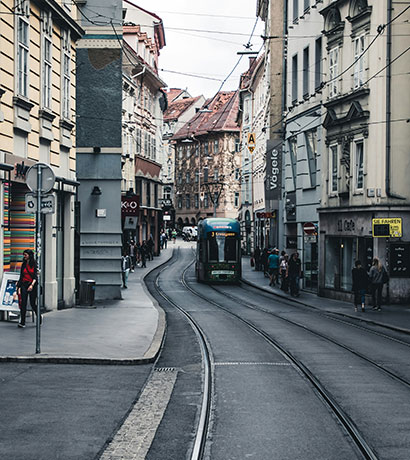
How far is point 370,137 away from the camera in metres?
30.3

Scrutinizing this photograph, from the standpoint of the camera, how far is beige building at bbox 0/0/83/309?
18.8 metres

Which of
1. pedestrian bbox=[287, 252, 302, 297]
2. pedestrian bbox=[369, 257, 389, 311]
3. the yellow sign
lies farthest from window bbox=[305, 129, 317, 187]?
pedestrian bbox=[369, 257, 389, 311]

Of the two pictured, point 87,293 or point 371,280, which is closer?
point 87,293

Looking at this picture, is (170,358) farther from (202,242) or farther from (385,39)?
(202,242)

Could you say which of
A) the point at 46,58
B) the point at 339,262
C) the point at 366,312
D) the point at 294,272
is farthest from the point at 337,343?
the point at 294,272

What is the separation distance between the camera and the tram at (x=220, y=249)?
4188 centimetres

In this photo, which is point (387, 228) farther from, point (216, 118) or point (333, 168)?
point (216, 118)

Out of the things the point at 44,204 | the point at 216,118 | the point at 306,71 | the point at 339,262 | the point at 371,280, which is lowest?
the point at 371,280

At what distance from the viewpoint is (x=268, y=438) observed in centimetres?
834

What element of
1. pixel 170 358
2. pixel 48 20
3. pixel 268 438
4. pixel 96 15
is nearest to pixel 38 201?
pixel 170 358

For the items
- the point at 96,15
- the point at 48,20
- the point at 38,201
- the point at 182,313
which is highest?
the point at 96,15

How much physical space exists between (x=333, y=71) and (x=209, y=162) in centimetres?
8198

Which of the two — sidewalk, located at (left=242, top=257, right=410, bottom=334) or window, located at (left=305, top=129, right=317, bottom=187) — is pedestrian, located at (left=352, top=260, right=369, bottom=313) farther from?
window, located at (left=305, top=129, right=317, bottom=187)

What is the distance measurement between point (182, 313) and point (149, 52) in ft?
148
